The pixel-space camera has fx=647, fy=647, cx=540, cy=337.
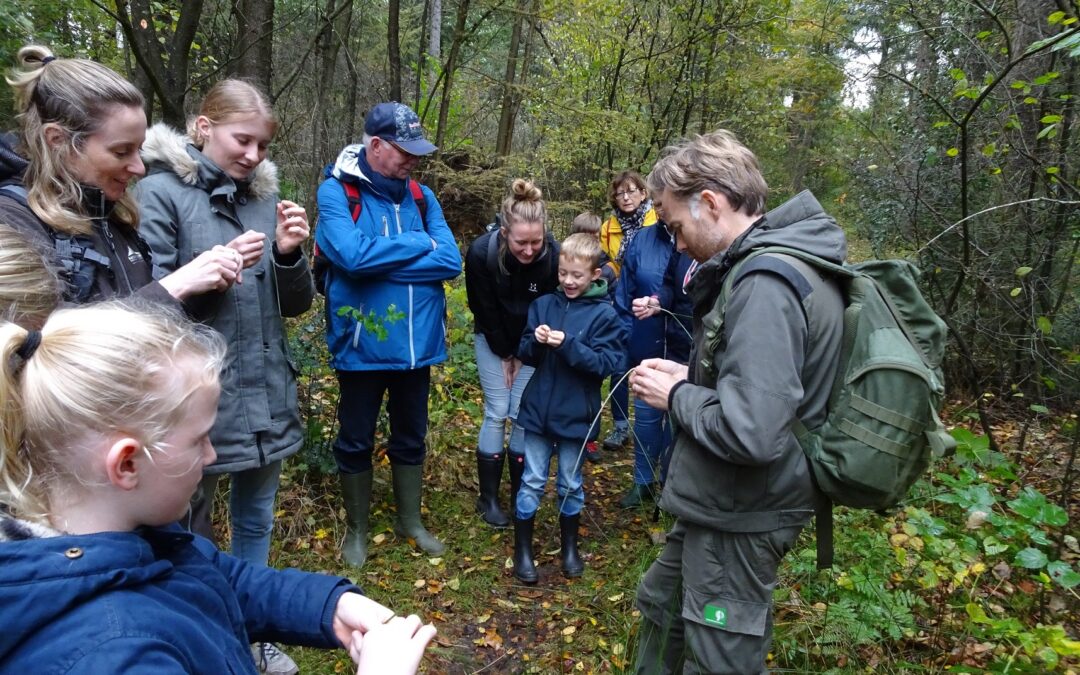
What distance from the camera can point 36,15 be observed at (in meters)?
6.88

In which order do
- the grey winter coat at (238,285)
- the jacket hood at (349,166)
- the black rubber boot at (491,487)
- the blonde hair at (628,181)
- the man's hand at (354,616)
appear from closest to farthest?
the man's hand at (354,616) < the grey winter coat at (238,285) < the jacket hood at (349,166) < the black rubber boot at (491,487) < the blonde hair at (628,181)

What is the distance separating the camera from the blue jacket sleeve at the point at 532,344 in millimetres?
3627

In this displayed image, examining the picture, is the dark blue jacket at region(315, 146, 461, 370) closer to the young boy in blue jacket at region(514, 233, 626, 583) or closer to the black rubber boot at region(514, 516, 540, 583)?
the young boy in blue jacket at region(514, 233, 626, 583)

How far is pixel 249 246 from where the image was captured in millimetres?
2342

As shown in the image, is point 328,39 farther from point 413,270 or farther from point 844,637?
point 844,637

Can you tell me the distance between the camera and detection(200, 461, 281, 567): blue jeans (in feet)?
9.06

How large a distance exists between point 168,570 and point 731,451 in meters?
1.43

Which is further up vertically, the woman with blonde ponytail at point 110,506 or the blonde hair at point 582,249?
the blonde hair at point 582,249

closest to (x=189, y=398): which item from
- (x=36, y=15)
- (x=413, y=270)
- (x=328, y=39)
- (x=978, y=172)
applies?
(x=413, y=270)

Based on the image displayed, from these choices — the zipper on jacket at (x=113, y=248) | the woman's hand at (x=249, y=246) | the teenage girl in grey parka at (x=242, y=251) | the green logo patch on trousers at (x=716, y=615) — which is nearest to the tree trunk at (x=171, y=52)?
the teenage girl in grey parka at (x=242, y=251)

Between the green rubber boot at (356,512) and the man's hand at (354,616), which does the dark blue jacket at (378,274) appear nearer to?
the green rubber boot at (356,512)

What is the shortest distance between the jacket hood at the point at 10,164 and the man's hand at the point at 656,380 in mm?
1982

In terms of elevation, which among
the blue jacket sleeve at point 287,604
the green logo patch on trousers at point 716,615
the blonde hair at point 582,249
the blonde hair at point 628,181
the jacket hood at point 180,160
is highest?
the blonde hair at point 628,181

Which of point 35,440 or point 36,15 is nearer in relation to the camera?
point 35,440
